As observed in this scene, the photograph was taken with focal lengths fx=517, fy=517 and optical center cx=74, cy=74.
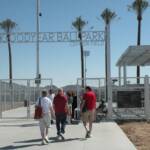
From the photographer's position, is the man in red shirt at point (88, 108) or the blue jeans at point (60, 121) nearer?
the blue jeans at point (60, 121)

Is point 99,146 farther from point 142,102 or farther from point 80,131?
point 142,102

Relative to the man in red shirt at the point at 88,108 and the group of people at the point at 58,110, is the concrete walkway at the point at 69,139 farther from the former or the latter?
the man in red shirt at the point at 88,108

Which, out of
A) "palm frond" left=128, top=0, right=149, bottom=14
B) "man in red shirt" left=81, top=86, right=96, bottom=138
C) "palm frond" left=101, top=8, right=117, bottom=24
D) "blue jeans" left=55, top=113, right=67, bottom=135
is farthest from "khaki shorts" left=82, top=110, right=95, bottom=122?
"palm frond" left=101, top=8, right=117, bottom=24

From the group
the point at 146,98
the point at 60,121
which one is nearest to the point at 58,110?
the point at 60,121

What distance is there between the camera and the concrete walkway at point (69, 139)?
15.6 meters

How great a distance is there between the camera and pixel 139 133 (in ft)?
64.4

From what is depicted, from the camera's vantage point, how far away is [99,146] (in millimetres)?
15766

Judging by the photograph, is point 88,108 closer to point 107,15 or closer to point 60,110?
point 60,110

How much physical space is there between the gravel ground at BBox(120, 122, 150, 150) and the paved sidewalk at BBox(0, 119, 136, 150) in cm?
29

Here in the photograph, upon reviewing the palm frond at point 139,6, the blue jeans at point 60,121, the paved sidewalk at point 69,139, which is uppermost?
the palm frond at point 139,6

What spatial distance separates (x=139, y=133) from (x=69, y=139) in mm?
3329

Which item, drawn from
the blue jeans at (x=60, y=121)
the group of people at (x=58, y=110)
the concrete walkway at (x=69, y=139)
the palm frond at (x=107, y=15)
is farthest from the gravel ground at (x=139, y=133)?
the palm frond at (x=107, y=15)

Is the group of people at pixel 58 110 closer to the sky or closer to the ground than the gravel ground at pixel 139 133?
closer to the sky

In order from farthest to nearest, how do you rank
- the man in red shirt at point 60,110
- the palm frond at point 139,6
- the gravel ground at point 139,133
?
the palm frond at point 139,6 → the man in red shirt at point 60,110 → the gravel ground at point 139,133
